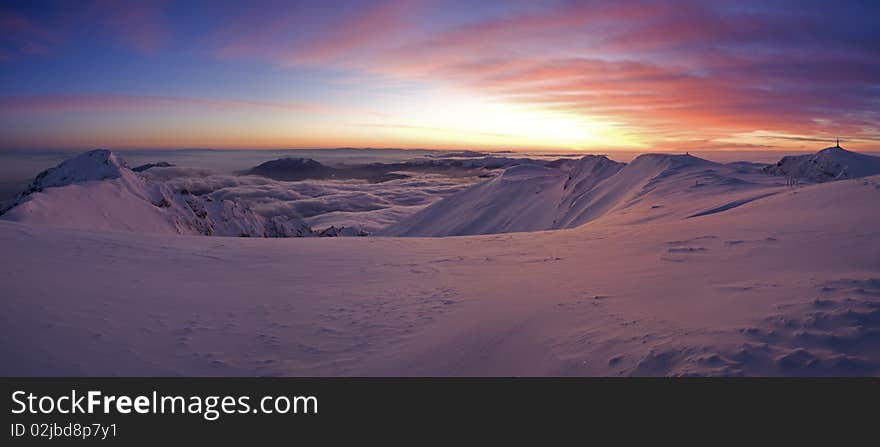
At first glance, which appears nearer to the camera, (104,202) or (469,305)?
(469,305)

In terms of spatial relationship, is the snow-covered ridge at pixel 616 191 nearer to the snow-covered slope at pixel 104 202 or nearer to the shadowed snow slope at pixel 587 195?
the shadowed snow slope at pixel 587 195

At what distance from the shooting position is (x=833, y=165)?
37.8 m

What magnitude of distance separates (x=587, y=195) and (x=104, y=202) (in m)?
36.3

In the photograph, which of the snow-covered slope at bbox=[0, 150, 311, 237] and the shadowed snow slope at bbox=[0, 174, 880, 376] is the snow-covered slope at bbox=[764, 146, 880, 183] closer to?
the shadowed snow slope at bbox=[0, 174, 880, 376]

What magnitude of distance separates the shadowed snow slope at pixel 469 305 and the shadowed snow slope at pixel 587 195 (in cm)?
810

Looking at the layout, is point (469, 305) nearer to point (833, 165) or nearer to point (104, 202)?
point (104, 202)

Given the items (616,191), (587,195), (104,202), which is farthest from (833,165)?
(104,202)

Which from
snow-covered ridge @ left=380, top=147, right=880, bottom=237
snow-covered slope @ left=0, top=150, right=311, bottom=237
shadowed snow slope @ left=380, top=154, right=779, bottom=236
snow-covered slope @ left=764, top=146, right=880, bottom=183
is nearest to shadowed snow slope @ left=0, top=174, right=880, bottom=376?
snow-covered ridge @ left=380, top=147, right=880, bottom=237

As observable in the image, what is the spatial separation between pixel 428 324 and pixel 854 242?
21.2 ft

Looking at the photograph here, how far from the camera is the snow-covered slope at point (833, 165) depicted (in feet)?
115

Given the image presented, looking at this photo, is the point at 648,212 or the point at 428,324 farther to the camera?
the point at 648,212
